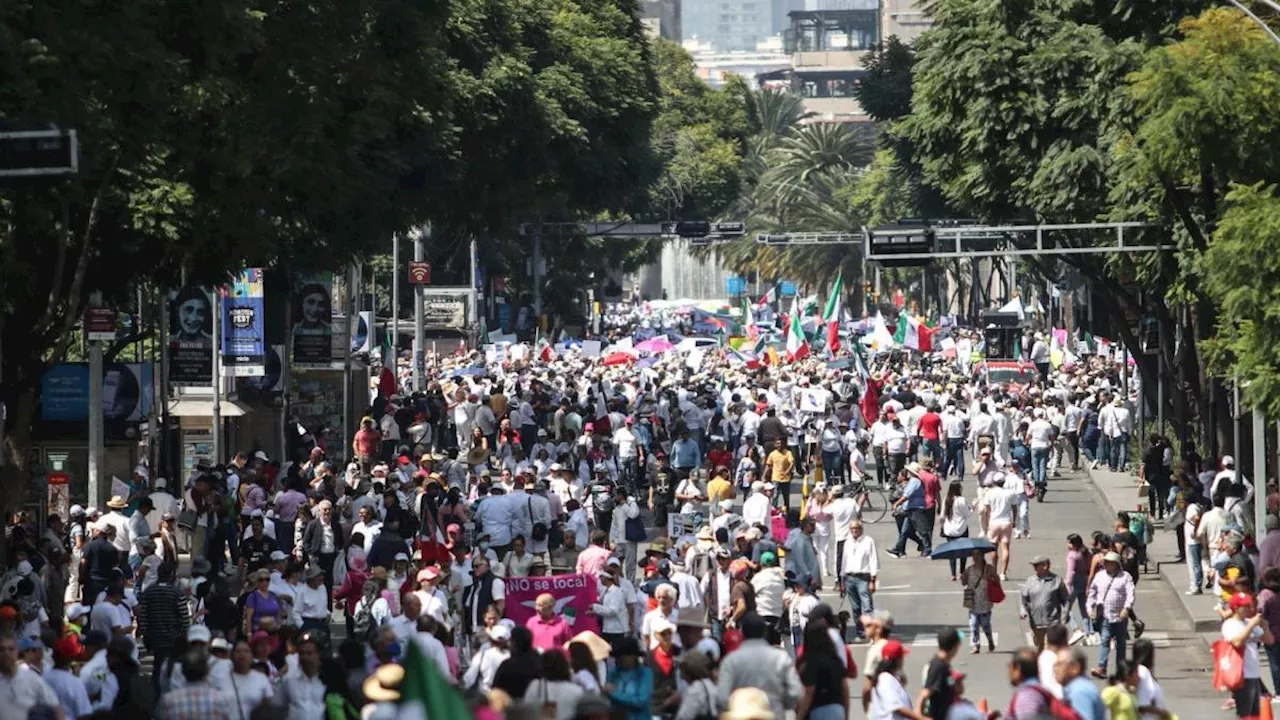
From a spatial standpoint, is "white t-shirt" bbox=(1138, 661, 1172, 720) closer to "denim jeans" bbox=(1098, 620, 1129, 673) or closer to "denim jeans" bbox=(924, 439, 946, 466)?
"denim jeans" bbox=(1098, 620, 1129, 673)

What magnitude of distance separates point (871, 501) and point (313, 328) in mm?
9513

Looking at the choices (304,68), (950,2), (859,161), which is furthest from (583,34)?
(859,161)

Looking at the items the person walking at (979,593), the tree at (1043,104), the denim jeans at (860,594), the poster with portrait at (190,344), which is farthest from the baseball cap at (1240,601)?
the poster with portrait at (190,344)

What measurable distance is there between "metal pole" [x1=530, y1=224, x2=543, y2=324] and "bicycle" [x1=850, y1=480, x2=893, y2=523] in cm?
3923

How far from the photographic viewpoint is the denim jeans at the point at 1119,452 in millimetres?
42969

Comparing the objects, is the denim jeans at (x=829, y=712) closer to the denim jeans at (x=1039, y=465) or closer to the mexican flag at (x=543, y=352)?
the denim jeans at (x=1039, y=465)

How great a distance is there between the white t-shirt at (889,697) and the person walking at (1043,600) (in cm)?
654

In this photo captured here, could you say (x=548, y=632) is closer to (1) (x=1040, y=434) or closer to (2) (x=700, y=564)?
(2) (x=700, y=564)

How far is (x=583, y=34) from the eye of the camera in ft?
203

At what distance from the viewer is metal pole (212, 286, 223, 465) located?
34688 mm

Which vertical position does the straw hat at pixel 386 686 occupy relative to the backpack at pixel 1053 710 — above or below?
above

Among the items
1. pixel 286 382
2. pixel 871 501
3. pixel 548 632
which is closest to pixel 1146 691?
pixel 548 632

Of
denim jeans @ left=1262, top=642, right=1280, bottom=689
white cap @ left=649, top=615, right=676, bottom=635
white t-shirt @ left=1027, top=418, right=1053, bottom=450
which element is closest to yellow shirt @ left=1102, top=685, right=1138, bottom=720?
white cap @ left=649, top=615, right=676, bottom=635

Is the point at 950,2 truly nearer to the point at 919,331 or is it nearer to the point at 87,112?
the point at 87,112
